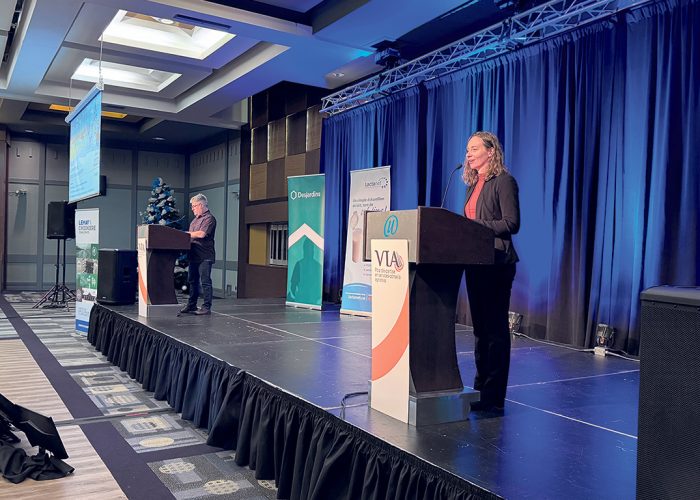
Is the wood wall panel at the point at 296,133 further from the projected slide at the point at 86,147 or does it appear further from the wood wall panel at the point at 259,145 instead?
the projected slide at the point at 86,147

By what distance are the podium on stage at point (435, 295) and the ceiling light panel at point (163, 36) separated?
5.14m

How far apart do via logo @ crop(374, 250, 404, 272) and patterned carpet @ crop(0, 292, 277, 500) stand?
1148mm

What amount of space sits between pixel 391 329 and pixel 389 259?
265mm

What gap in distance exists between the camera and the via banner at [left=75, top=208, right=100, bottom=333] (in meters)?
6.12

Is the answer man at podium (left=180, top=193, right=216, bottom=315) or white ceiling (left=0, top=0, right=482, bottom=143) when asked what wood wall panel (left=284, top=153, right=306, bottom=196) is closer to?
A: white ceiling (left=0, top=0, right=482, bottom=143)

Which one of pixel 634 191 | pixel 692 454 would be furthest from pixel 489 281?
pixel 634 191

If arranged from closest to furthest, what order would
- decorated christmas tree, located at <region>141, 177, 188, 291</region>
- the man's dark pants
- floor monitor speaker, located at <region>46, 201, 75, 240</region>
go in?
the man's dark pants < floor monitor speaker, located at <region>46, 201, 75, 240</region> < decorated christmas tree, located at <region>141, 177, 188, 291</region>

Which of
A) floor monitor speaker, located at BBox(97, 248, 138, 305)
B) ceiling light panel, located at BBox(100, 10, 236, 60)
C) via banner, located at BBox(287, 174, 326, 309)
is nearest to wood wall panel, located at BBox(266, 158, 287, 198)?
ceiling light panel, located at BBox(100, 10, 236, 60)

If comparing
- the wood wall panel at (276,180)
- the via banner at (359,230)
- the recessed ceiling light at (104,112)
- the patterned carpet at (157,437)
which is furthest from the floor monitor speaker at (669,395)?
the recessed ceiling light at (104,112)

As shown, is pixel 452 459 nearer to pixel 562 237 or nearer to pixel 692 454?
pixel 692 454

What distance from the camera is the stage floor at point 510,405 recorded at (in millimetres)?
1738

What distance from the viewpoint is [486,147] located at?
229cm

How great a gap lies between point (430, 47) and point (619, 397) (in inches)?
185

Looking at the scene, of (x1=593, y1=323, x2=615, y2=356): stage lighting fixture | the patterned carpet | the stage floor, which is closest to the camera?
the stage floor
